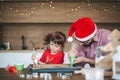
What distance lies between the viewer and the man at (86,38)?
2.33 meters

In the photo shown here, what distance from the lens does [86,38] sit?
7.68 feet

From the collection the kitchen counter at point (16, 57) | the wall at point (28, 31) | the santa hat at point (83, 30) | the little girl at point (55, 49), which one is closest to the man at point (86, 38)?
the santa hat at point (83, 30)

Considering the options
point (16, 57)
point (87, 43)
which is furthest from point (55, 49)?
point (16, 57)

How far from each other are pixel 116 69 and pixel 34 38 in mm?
3293

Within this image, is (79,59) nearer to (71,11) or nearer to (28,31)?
(71,11)

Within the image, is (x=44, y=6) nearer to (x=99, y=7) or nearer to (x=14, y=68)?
(x=99, y=7)

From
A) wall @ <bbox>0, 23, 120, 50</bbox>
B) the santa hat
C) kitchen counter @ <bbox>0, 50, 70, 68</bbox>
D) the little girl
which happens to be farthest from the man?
wall @ <bbox>0, 23, 120, 50</bbox>

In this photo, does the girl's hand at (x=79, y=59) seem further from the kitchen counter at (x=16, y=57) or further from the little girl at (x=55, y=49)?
the kitchen counter at (x=16, y=57)

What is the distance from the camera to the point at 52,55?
302 centimetres

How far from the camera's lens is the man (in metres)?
2.33

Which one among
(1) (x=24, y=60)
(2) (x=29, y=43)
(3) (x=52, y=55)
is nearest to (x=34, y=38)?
(2) (x=29, y=43)

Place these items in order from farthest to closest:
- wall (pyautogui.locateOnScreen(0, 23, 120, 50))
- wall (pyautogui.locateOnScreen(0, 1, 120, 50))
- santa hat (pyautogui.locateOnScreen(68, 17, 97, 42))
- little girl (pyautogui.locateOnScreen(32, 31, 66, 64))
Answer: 1. wall (pyautogui.locateOnScreen(0, 23, 120, 50))
2. wall (pyautogui.locateOnScreen(0, 1, 120, 50))
3. little girl (pyautogui.locateOnScreen(32, 31, 66, 64))
4. santa hat (pyautogui.locateOnScreen(68, 17, 97, 42))

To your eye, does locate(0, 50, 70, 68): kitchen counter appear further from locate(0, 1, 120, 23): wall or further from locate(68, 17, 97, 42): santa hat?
locate(68, 17, 97, 42): santa hat

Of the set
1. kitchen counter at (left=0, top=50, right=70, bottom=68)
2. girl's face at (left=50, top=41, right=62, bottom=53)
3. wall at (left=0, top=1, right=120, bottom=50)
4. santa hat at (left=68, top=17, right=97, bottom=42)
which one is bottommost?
kitchen counter at (left=0, top=50, right=70, bottom=68)
